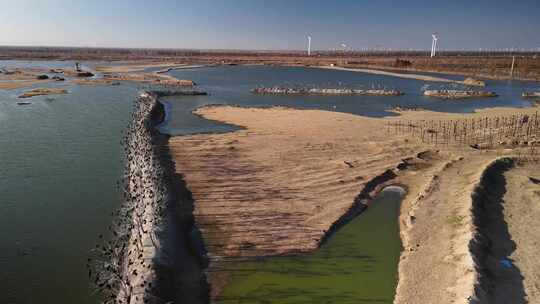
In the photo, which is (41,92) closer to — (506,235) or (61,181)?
(61,181)

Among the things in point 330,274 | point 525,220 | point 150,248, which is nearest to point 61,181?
point 150,248

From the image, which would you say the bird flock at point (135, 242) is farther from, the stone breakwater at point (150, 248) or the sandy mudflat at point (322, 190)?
the sandy mudflat at point (322, 190)

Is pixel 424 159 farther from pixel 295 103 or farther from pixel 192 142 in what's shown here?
pixel 295 103

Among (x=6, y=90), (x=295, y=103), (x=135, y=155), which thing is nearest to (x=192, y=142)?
(x=135, y=155)

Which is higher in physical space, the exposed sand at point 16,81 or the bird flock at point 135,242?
the exposed sand at point 16,81

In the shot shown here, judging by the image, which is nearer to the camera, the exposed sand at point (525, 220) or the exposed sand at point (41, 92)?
the exposed sand at point (525, 220)

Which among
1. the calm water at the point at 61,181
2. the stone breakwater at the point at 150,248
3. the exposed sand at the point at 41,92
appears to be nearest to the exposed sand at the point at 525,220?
the calm water at the point at 61,181

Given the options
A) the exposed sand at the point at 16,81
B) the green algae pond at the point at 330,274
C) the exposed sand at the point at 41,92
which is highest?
the exposed sand at the point at 16,81
